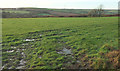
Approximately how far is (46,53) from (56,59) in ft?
7.00

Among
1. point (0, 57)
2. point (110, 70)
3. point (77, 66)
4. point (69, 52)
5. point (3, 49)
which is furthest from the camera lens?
point (3, 49)

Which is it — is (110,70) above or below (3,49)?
below

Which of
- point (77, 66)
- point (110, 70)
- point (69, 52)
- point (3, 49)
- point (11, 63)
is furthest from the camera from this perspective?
point (3, 49)

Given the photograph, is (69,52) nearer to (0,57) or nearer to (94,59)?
(94,59)

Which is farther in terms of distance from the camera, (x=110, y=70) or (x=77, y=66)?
(x=77, y=66)

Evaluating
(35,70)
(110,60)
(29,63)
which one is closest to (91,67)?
(110,60)

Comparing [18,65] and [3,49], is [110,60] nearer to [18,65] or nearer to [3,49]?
[18,65]

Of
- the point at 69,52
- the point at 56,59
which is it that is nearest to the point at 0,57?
the point at 56,59

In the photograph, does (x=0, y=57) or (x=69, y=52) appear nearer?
(x=0, y=57)

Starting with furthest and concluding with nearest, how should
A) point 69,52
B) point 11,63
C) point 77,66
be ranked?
point 69,52 → point 11,63 → point 77,66

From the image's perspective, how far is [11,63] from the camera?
36.5 ft

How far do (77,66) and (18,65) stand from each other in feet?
20.2

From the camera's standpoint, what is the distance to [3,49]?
578 inches

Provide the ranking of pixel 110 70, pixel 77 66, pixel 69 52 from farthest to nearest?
pixel 69 52 < pixel 77 66 < pixel 110 70
